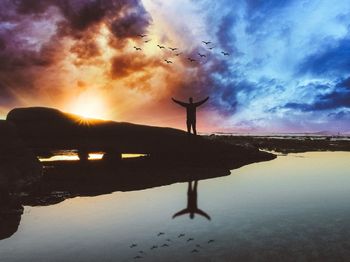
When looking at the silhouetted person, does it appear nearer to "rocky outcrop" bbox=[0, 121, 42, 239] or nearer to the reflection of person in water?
the reflection of person in water

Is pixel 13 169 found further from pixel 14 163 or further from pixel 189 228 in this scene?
pixel 189 228

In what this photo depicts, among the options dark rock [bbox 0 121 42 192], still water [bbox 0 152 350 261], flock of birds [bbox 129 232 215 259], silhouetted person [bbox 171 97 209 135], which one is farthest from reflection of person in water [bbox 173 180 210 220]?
silhouetted person [bbox 171 97 209 135]

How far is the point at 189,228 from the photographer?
1063cm

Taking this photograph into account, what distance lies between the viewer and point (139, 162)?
2439 centimetres

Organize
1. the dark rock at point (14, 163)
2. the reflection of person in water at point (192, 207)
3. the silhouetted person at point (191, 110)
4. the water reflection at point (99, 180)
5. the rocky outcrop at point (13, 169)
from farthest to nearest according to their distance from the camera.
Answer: the silhouetted person at point (191, 110)
the dark rock at point (14, 163)
the rocky outcrop at point (13, 169)
the water reflection at point (99, 180)
the reflection of person in water at point (192, 207)

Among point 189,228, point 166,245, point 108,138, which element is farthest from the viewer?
point 108,138

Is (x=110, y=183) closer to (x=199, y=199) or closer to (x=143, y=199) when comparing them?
(x=143, y=199)

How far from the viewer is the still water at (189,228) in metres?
8.53

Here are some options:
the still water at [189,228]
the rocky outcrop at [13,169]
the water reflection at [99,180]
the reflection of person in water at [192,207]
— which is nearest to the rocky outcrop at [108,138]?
the water reflection at [99,180]

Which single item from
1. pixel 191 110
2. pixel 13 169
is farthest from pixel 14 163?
pixel 191 110

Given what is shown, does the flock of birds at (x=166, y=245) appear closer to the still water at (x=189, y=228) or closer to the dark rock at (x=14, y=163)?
the still water at (x=189, y=228)

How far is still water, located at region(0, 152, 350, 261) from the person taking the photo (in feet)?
28.0

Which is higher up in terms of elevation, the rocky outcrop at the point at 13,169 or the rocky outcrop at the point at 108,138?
the rocky outcrop at the point at 108,138

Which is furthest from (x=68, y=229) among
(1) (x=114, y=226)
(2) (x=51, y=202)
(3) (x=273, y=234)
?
(3) (x=273, y=234)
